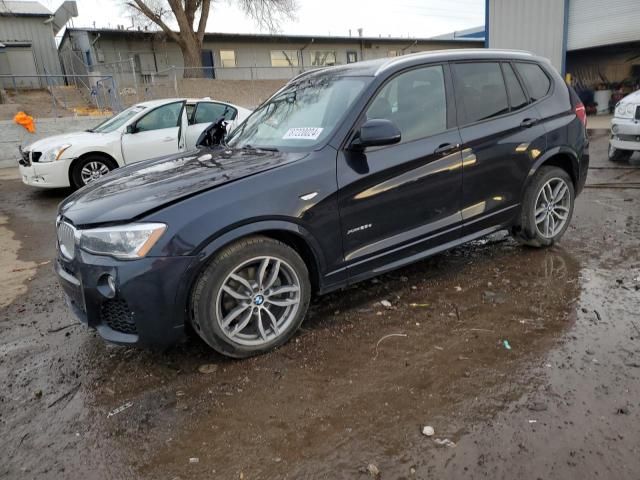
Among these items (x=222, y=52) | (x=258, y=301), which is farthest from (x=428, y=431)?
(x=222, y=52)

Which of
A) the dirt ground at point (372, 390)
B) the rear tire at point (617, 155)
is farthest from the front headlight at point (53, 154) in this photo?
the rear tire at point (617, 155)

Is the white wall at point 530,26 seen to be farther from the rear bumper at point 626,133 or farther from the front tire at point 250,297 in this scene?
the front tire at point 250,297

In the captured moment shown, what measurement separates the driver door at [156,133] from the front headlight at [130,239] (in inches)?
247

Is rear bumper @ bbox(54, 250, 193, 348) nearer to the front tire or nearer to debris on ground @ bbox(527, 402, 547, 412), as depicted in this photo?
the front tire

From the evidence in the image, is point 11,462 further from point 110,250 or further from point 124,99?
point 124,99

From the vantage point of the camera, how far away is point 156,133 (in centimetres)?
895

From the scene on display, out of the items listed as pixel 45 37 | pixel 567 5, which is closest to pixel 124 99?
pixel 45 37

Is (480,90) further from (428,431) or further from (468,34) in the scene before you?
(468,34)

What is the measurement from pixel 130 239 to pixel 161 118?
273 inches

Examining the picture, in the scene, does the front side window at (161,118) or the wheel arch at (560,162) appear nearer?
the wheel arch at (560,162)

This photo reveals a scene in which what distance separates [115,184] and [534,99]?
12.0 feet

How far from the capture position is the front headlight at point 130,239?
274cm

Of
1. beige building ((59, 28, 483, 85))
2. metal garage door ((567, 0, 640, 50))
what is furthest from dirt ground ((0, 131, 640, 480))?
beige building ((59, 28, 483, 85))

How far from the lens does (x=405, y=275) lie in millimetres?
4398
